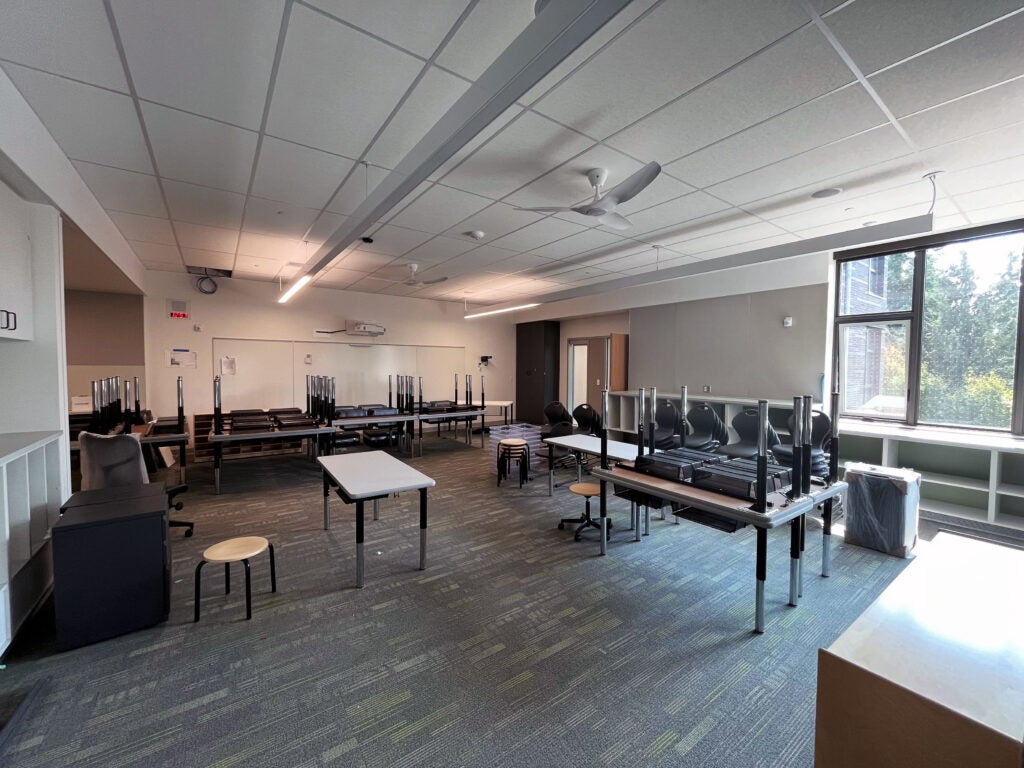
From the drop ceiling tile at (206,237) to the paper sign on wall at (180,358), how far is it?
2.33 metres

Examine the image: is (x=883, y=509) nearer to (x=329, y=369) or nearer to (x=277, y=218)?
(x=277, y=218)

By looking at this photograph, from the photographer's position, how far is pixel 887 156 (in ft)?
9.23

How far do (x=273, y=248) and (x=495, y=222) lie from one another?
2.98m

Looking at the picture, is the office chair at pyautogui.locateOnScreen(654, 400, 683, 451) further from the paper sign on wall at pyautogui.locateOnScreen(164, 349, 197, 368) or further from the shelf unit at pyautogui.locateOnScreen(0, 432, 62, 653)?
the paper sign on wall at pyautogui.locateOnScreen(164, 349, 197, 368)

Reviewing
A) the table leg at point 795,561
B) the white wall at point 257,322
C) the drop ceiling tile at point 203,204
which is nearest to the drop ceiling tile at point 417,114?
the drop ceiling tile at point 203,204

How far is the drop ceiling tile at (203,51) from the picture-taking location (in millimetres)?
1700

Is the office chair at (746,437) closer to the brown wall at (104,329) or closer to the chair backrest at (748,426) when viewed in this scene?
the chair backrest at (748,426)

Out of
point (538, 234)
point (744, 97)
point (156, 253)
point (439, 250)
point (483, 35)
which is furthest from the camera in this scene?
point (156, 253)

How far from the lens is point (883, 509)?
3424mm

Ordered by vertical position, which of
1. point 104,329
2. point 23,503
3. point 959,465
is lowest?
point 959,465

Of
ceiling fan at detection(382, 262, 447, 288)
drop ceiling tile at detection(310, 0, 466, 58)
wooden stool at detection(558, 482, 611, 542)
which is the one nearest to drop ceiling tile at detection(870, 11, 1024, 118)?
drop ceiling tile at detection(310, 0, 466, 58)

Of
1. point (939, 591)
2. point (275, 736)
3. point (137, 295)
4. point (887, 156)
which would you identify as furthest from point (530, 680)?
point (137, 295)

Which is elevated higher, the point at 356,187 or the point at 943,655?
the point at 356,187

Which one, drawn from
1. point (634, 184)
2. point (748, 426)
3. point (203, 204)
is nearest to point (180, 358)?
point (203, 204)
